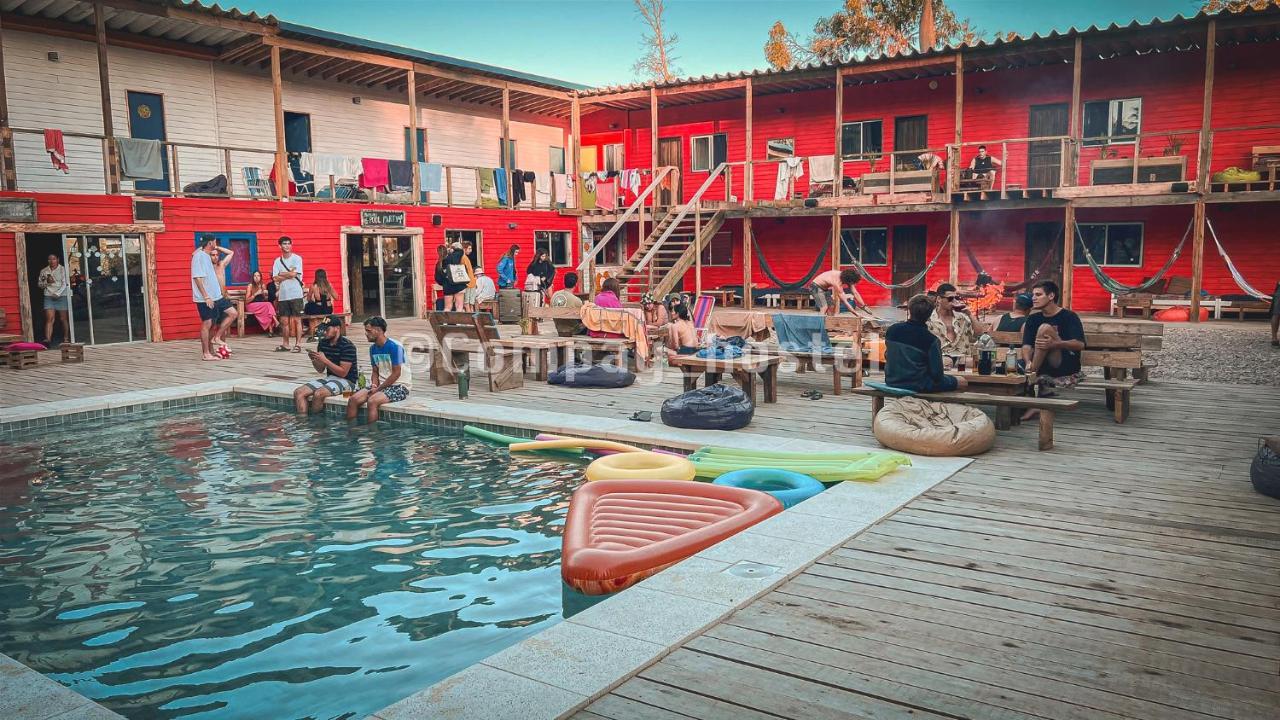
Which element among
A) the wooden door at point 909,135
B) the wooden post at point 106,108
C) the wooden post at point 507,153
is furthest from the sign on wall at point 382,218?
the wooden door at point 909,135

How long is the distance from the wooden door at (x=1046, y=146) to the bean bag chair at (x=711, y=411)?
1471 cm

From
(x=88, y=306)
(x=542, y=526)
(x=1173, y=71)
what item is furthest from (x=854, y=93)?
(x=542, y=526)

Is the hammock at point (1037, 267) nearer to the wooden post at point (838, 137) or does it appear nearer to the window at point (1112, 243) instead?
the window at point (1112, 243)

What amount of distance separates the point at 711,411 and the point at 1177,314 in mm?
13507

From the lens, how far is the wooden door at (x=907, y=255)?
67.4ft

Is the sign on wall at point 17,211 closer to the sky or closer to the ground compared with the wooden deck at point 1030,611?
closer to the sky

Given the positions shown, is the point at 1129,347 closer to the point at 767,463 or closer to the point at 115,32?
the point at 767,463

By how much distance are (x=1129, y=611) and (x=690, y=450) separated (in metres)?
3.66

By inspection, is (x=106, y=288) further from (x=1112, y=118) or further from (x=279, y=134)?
(x=1112, y=118)

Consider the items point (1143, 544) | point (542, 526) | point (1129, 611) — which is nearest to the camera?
point (1129, 611)

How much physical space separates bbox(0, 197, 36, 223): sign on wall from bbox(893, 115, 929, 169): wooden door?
1695 cm

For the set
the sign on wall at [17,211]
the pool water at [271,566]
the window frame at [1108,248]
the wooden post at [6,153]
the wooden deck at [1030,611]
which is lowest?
the pool water at [271,566]

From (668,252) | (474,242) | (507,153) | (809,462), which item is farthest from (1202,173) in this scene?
(474,242)

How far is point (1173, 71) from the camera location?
59.2 feet
